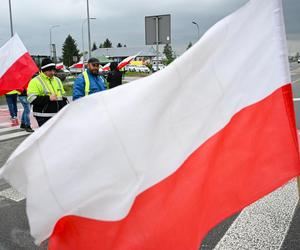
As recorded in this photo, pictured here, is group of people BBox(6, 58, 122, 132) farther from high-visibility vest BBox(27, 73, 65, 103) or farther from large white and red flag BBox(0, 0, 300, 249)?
large white and red flag BBox(0, 0, 300, 249)

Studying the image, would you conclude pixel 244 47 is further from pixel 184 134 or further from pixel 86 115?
pixel 86 115

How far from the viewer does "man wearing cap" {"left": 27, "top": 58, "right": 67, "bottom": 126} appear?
244 inches

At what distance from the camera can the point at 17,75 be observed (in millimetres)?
7605

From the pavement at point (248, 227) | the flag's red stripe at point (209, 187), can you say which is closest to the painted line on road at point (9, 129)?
the pavement at point (248, 227)

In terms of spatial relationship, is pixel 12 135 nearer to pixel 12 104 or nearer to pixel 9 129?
pixel 9 129

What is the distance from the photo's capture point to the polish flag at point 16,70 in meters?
7.57

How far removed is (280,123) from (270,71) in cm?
31

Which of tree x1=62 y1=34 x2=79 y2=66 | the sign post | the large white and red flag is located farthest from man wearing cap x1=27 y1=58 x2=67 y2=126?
tree x1=62 y1=34 x2=79 y2=66

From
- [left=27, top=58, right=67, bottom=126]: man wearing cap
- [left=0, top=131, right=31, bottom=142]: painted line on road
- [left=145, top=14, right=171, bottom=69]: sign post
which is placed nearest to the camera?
[left=27, top=58, right=67, bottom=126]: man wearing cap

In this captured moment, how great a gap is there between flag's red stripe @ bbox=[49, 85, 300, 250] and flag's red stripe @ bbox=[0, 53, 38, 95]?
5801 millimetres

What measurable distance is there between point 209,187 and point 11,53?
635 cm

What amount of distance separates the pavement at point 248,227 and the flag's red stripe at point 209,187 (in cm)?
152

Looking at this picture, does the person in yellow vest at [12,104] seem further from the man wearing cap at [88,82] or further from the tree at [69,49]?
the tree at [69,49]

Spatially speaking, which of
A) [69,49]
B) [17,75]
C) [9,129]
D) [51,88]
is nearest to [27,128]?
[9,129]
